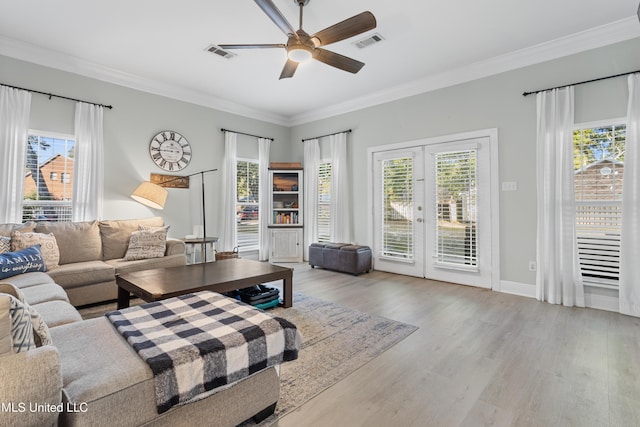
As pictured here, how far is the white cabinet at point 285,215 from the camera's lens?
6.11 meters

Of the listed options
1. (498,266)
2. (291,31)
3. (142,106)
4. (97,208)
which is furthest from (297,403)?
(142,106)

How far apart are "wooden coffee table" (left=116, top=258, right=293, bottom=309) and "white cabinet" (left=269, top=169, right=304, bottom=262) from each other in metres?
2.45

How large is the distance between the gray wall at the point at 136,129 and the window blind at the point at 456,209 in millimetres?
3511

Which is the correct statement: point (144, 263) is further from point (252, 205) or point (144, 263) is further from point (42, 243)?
point (252, 205)

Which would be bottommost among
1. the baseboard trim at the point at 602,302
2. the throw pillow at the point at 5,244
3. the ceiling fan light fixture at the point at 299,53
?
the baseboard trim at the point at 602,302

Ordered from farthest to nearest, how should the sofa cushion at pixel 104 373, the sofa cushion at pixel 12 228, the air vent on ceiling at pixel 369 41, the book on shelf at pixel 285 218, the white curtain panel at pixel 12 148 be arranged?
the book on shelf at pixel 285 218
the white curtain panel at pixel 12 148
the air vent on ceiling at pixel 369 41
the sofa cushion at pixel 12 228
the sofa cushion at pixel 104 373

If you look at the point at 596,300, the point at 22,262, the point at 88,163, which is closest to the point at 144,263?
the point at 22,262

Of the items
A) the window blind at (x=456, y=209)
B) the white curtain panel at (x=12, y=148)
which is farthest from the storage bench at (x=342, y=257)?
the white curtain panel at (x=12, y=148)

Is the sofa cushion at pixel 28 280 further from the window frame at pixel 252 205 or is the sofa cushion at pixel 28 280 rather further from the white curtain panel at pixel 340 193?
→ the white curtain panel at pixel 340 193

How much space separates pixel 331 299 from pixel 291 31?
109 inches

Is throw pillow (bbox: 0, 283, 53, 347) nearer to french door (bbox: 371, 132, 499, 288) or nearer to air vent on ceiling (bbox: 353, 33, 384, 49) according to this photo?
air vent on ceiling (bbox: 353, 33, 384, 49)

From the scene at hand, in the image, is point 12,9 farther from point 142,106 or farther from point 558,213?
point 558,213

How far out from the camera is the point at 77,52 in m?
3.87

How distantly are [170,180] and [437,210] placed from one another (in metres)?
4.10
